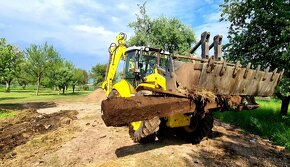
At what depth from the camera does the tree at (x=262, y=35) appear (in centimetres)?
1220

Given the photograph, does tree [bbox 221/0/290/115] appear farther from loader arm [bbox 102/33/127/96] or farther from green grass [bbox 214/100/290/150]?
loader arm [bbox 102/33/127/96]

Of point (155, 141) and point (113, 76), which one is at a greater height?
point (113, 76)

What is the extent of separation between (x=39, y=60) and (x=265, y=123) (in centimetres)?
3818

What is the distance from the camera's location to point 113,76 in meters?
12.6

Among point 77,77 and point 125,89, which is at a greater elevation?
point 77,77

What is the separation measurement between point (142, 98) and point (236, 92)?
317cm

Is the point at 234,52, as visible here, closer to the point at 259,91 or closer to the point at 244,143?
the point at 244,143

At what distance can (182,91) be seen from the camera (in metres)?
6.09

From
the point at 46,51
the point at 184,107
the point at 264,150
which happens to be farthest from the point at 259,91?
the point at 46,51

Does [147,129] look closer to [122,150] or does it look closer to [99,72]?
[122,150]

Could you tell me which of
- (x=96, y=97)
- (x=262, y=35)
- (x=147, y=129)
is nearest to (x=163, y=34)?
(x=96, y=97)

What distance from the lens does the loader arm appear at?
12.1 meters

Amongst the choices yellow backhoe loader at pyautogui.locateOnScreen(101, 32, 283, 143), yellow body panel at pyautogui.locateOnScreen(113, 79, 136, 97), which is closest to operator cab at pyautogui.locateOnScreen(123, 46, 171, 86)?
yellow backhoe loader at pyautogui.locateOnScreen(101, 32, 283, 143)

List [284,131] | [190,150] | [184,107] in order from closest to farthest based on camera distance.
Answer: [184,107], [190,150], [284,131]
